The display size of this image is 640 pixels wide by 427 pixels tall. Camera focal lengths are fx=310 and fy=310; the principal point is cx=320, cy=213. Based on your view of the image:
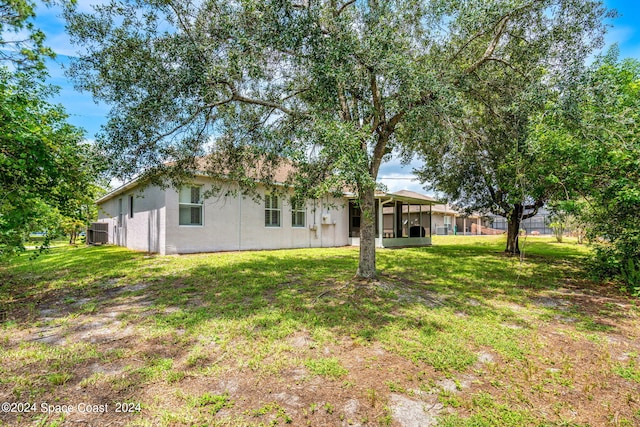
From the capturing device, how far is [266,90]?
700 centimetres

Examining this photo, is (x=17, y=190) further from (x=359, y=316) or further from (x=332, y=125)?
(x=359, y=316)

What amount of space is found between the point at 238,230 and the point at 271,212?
5.61 ft

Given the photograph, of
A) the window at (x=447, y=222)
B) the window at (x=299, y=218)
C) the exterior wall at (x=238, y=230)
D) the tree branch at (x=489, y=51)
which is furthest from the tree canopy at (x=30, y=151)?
the window at (x=447, y=222)

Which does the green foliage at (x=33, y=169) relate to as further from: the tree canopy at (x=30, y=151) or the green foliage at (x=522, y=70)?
the green foliage at (x=522, y=70)

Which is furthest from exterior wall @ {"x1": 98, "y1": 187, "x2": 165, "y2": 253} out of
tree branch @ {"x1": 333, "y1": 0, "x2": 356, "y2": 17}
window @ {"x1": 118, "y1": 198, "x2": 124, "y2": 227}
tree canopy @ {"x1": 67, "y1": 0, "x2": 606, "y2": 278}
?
tree branch @ {"x1": 333, "y1": 0, "x2": 356, "y2": 17}

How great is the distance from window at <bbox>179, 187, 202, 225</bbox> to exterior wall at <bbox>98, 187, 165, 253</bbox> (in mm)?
600

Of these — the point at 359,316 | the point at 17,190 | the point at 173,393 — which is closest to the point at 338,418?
the point at 173,393

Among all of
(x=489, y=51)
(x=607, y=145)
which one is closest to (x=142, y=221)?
(x=489, y=51)

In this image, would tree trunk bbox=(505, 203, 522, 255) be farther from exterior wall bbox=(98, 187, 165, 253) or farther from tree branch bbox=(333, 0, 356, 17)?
exterior wall bbox=(98, 187, 165, 253)

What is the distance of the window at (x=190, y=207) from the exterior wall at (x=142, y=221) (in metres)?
0.60

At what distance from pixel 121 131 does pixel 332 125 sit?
409 centimetres

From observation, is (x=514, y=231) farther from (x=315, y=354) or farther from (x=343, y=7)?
(x=315, y=354)

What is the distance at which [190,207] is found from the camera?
10.9 m

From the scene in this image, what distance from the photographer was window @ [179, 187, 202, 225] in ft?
35.2
